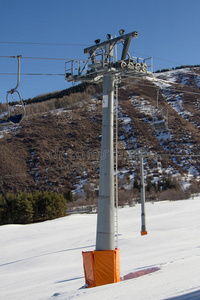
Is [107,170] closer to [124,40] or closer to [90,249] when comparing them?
[124,40]

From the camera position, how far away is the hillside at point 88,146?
253ft

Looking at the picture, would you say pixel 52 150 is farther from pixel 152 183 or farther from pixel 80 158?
pixel 152 183

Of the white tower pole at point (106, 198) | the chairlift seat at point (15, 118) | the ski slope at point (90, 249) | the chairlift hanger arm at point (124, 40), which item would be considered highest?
Answer: the chairlift hanger arm at point (124, 40)

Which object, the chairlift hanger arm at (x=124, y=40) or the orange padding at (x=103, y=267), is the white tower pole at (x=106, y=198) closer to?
the orange padding at (x=103, y=267)

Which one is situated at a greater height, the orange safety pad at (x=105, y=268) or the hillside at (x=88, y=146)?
the hillside at (x=88, y=146)

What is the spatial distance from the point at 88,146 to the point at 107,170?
266ft

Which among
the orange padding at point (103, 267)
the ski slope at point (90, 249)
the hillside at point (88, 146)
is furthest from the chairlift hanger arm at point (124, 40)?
the hillside at point (88, 146)

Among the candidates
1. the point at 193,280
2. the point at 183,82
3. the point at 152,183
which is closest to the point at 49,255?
the point at 193,280

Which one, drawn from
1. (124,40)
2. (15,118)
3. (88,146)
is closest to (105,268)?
(15,118)

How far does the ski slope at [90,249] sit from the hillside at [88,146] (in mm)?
29803

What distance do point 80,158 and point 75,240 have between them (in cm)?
5885

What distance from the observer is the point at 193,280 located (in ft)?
29.8

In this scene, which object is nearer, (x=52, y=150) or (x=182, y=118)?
(x=52, y=150)

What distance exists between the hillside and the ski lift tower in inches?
1992
